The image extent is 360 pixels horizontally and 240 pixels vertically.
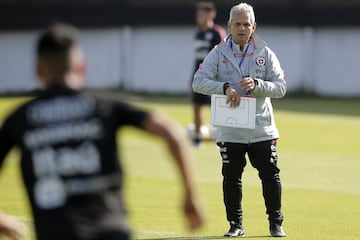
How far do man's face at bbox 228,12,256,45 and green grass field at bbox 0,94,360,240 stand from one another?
1524 mm

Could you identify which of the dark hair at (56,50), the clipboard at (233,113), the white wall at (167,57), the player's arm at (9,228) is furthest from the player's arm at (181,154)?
the white wall at (167,57)

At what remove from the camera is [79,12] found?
34.3 meters

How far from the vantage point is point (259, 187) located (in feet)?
49.0

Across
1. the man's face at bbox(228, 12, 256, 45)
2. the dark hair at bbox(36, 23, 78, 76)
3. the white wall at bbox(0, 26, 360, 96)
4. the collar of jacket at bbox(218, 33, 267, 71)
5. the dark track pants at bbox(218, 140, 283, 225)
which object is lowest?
the white wall at bbox(0, 26, 360, 96)

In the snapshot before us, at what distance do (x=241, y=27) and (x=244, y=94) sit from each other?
2.13ft

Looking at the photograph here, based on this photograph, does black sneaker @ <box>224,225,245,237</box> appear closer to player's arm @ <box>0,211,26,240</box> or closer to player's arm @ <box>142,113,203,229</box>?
player's arm @ <box>0,211,26,240</box>

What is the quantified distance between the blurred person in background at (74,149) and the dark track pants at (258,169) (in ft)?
16.7

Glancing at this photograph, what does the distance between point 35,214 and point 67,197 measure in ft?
0.76

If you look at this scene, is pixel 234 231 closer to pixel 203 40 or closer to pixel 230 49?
pixel 230 49

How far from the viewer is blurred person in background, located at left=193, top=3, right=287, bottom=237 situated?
1067cm

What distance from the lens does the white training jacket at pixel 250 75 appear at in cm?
1071

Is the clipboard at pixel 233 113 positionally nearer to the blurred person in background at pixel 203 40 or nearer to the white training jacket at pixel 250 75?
the white training jacket at pixel 250 75

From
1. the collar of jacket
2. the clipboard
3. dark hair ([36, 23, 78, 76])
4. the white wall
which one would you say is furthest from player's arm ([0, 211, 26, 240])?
the white wall

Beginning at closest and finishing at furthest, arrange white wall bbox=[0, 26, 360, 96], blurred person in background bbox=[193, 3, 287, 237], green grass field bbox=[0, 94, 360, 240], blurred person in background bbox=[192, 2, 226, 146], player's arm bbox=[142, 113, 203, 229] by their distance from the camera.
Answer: player's arm bbox=[142, 113, 203, 229] → blurred person in background bbox=[193, 3, 287, 237] → green grass field bbox=[0, 94, 360, 240] → blurred person in background bbox=[192, 2, 226, 146] → white wall bbox=[0, 26, 360, 96]
